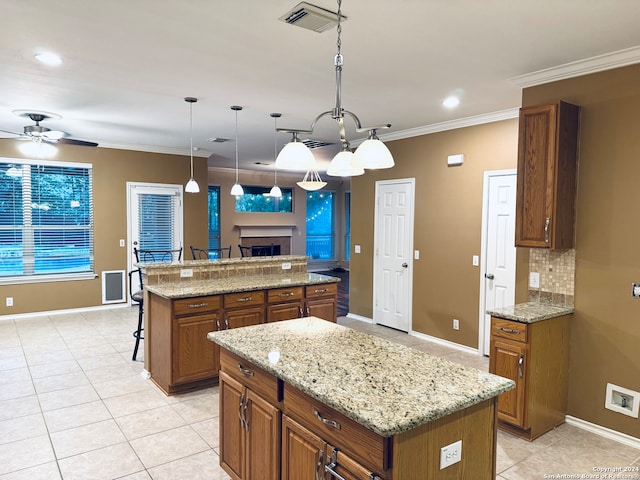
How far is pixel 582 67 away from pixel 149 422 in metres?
4.17

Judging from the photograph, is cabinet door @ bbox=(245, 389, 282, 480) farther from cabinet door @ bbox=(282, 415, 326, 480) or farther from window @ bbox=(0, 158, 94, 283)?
window @ bbox=(0, 158, 94, 283)

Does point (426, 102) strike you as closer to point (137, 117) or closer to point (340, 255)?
point (137, 117)

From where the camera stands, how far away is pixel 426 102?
417 centimetres

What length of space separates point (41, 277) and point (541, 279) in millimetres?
6543

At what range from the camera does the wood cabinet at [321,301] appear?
4367 mm

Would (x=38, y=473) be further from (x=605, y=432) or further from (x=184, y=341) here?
(x=605, y=432)

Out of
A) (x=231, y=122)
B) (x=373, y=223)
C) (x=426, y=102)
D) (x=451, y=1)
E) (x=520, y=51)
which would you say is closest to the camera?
(x=451, y=1)

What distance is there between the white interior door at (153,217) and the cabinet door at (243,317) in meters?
3.78

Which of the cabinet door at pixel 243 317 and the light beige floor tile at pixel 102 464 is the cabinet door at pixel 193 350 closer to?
the cabinet door at pixel 243 317

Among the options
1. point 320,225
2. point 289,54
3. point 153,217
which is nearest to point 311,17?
point 289,54

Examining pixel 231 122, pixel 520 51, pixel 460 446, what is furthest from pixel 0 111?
pixel 460 446

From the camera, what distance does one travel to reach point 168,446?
287 cm

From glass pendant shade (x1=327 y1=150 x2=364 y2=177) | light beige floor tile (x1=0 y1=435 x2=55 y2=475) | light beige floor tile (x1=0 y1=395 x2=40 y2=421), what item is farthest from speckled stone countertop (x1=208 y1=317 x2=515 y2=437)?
light beige floor tile (x1=0 y1=395 x2=40 y2=421)

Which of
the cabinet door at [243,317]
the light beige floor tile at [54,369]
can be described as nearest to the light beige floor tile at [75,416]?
the light beige floor tile at [54,369]
